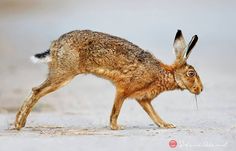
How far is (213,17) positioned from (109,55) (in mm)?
16945

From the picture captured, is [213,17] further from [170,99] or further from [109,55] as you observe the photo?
[109,55]

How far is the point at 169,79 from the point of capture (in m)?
12.4

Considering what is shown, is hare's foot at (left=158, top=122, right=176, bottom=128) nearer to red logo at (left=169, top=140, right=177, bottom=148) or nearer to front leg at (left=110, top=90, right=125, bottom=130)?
front leg at (left=110, top=90, right=125, bottom=130)

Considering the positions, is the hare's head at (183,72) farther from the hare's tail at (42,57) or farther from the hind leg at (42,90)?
the hare's tail at (42,57)

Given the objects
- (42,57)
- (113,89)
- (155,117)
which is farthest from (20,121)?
(113,89)

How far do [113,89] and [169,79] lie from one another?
5.15 meters

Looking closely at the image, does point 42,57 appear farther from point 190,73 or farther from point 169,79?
point 190,73

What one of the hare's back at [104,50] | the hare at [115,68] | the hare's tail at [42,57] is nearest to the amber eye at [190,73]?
the hare at [115,68]

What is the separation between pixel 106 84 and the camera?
18.3m

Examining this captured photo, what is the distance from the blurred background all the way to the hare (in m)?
1.18

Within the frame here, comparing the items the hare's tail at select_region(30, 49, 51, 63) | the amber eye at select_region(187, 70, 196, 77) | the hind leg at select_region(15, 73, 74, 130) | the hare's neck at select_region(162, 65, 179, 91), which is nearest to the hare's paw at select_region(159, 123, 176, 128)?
the hare's neck at select_region(162, 65, 179, 91)

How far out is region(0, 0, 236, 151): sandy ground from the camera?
34.7 ft

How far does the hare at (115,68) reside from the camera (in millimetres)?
12102

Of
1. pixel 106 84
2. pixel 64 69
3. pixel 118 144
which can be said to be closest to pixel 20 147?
pixel 118 144
